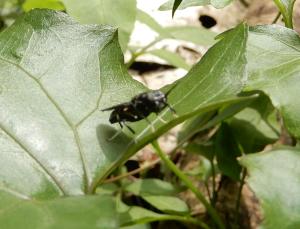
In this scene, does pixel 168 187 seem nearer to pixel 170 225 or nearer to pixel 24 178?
pixel 170 225

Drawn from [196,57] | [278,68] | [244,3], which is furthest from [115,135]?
[244,3]

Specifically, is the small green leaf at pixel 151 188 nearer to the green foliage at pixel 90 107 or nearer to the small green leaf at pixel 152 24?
the green foliage at pixel 90 107

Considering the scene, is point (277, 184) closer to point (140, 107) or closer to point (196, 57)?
point (140, 107)

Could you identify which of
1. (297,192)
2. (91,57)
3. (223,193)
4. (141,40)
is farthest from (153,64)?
(297,192)

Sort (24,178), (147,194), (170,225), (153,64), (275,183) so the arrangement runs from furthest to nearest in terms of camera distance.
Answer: (153,64) < (170,225) < (147,194) < (275,183) < (24,178)

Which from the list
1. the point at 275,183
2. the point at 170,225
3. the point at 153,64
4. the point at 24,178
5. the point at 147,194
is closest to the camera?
the point at 24,178

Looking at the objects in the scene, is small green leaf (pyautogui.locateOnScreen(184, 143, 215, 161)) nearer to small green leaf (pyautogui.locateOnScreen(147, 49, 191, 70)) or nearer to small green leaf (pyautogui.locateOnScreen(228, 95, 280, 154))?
small green leaf (pyautogui.locateOnScreen(228, 95, 280, 154))

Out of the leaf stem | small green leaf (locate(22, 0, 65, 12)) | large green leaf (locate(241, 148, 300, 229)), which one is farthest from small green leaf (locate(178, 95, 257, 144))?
the leaf stem

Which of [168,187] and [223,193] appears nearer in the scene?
[168,187]
